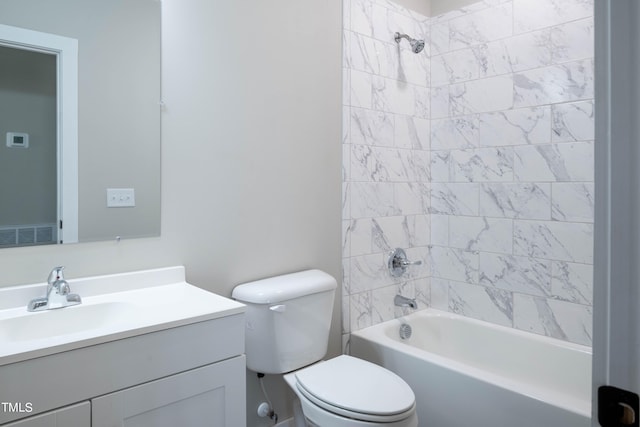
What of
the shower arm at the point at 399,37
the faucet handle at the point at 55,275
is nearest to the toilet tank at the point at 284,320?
the faucet handle at the point at 55,275

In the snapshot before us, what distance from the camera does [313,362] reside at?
1.95 meters

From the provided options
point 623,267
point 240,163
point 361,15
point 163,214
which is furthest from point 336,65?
point 623,267

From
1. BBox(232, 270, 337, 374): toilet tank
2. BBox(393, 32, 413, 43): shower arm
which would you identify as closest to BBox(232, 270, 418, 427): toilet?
BBox(232, 270, 337, 374): toilet tank

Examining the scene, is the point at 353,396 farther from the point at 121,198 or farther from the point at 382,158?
the point at 382,158

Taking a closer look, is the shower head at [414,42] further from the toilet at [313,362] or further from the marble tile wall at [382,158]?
the toilet at [313,362]

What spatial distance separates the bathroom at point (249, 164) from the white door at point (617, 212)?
150 cm

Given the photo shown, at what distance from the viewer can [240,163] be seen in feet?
6.24

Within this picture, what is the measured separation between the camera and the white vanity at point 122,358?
1.01 meters

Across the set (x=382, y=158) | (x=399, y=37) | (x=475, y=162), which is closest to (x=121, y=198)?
(x=382, y=158)

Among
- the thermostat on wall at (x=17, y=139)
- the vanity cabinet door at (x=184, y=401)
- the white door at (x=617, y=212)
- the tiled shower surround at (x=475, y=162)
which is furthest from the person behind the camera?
the tiled shower surround at (x=475, y=162)

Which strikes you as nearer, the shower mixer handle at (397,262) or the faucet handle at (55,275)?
the faucet handle at (55,275)

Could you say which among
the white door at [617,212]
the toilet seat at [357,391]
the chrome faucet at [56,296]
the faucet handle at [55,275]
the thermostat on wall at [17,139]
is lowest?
the toilet seat at [357,391]

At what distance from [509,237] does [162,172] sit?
6.16 ft

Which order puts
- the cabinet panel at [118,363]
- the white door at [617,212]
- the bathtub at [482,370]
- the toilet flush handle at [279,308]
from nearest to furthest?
the white door at [617,212]
the cabinet panel at [118,363]
the bathtub at [482,370]
the toilet flush handle at [279,308]
